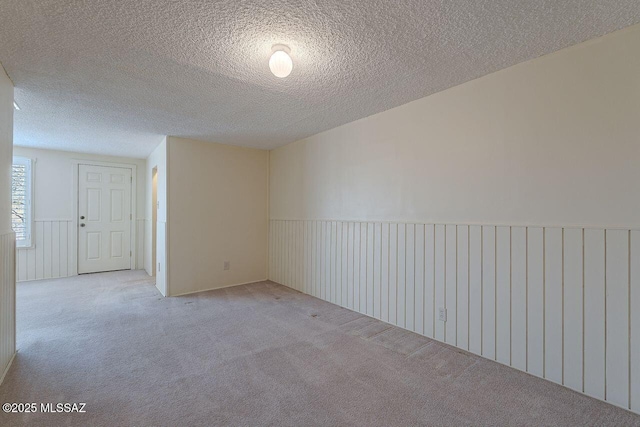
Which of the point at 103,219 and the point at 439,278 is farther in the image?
the point at 103,219

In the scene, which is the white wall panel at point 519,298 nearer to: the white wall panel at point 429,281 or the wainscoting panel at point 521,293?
the wainscoting panel at point 521,293

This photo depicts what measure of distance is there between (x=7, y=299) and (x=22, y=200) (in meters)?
3.87

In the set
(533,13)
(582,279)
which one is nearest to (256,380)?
(582,279)

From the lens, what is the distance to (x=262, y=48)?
1969 mm

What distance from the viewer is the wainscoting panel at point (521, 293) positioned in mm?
1792

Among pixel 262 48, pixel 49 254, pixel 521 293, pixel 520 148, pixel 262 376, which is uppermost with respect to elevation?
pixel 262 48

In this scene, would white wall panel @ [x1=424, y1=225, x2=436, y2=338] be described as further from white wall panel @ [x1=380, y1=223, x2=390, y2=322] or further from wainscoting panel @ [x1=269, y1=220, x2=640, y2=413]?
white wall panel @ [x1=380, y1=223, x2=390, y2=322]

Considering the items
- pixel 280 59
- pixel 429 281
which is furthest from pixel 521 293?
pixel 280 59

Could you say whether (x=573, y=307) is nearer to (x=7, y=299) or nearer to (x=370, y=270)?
(x=370, y=270)

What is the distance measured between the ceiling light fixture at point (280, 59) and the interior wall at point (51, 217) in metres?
5.34

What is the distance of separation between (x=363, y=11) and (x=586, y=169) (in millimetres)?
1725

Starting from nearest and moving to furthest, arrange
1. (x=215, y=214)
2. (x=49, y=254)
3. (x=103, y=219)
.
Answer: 1. (x=215, y=214)
2. (x=49, y=254)
3. (x=103, y=219)

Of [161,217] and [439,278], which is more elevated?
[161,217]

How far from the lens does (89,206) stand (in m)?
5.55
